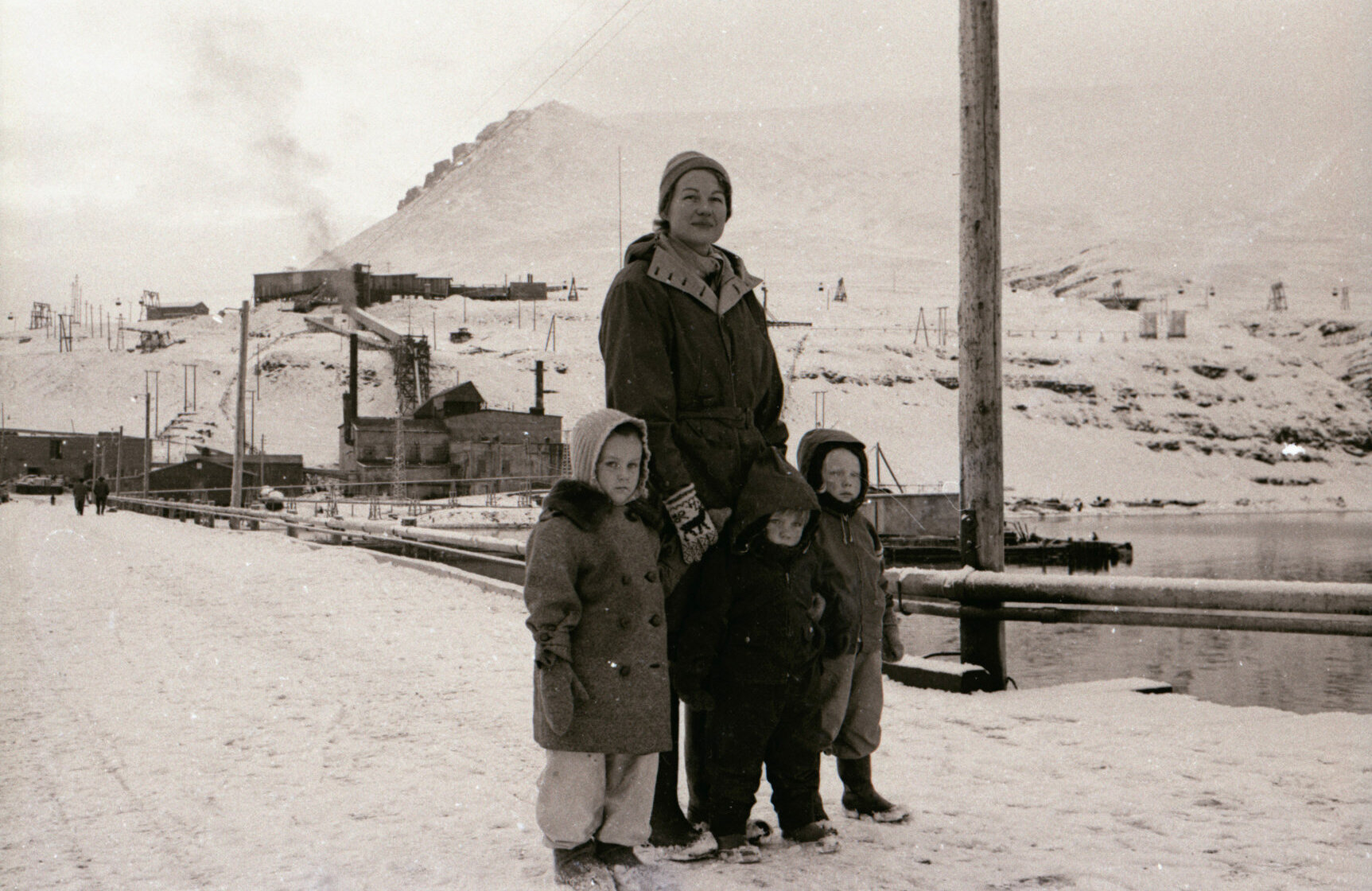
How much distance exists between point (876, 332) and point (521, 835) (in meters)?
108

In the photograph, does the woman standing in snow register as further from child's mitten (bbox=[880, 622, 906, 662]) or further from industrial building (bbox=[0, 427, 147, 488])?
industrial building (bbox=[0, 427, 147, 488])

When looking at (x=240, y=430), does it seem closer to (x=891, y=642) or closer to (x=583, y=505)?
(x=891, y=642)

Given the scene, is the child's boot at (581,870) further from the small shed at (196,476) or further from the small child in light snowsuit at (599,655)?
the small shed at (196,476)

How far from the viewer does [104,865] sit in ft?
11.6

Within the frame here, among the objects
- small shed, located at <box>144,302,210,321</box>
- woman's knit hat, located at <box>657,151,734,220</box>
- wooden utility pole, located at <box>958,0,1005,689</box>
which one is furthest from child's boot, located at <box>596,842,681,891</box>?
small shed, located at <box>144,302,210,321</box>

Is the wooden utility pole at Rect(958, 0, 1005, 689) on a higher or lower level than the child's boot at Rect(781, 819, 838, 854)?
higher

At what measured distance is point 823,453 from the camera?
406cm

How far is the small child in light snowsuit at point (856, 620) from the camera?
12.9ft

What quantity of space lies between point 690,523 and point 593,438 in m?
0.43

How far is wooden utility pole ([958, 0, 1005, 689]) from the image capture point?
6.69 m

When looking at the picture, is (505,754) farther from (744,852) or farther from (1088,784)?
(1088,784)

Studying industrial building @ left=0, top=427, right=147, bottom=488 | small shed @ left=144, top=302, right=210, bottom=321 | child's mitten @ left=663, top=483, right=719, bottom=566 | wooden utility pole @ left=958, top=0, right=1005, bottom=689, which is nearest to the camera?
child's mitten @ left=663, top=483, right=719, bottom=566

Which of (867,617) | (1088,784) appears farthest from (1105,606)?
(867,617)

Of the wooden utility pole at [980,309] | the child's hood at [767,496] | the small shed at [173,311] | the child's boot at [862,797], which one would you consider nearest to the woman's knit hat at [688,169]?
the child's hood at [767,496]
